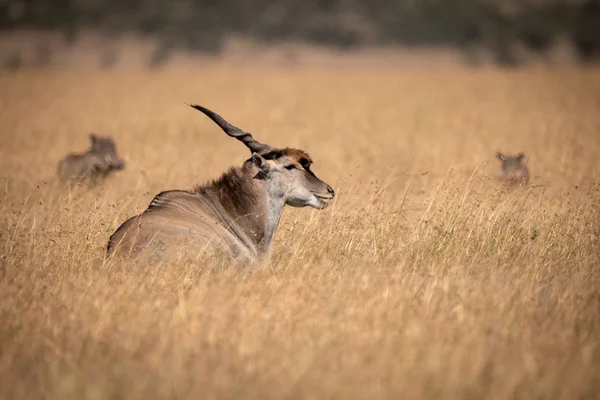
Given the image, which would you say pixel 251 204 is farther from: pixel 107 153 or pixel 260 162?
pixel 107 153

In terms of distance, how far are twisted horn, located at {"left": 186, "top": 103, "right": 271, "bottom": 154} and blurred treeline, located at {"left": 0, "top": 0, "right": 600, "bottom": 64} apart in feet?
258

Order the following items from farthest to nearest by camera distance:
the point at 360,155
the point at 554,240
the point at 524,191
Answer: the point at 360,155 → the point at 524,191 → the point at 554,240

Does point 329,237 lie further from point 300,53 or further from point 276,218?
point 300,53

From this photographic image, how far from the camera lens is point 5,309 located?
6762 millimetres

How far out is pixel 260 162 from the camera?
8.48m

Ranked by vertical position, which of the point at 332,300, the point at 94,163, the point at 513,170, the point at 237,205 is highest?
the point at 513,170

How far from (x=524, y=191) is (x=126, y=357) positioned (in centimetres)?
702

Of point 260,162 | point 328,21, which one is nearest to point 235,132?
point 260,162

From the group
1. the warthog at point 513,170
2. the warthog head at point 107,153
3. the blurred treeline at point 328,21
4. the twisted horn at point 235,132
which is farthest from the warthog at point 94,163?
the blurred treeline at point 328,21

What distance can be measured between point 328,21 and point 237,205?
106 metres

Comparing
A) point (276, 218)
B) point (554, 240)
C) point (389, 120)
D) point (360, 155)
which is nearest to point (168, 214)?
point (276, 218)

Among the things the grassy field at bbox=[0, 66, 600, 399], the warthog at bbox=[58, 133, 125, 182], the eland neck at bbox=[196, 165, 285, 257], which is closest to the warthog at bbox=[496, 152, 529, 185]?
the grassy field at bbox=[0, 66, 600, 399]

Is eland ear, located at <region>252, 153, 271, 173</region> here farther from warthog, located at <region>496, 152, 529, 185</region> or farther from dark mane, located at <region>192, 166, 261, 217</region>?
warthog, located at <region>496, 152, 529, 185</region>

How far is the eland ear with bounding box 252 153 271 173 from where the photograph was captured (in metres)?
8.43
